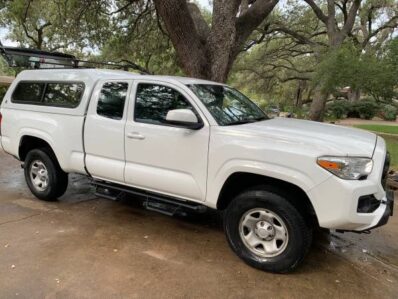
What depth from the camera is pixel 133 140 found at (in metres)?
4.36

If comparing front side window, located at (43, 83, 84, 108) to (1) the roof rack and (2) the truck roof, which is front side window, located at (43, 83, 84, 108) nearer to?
(2) the truck roof

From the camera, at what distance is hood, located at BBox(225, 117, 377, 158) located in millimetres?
3318

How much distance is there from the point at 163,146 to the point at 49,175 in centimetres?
223

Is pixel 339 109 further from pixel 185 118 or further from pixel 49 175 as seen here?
pixel 185 118

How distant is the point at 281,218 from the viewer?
11.6ft

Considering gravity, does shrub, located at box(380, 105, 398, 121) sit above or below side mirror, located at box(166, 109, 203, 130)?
below

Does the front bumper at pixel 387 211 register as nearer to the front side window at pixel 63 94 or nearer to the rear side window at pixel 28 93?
the front side window at pixel 63 94

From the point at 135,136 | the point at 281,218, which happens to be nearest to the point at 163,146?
the point at 135,136

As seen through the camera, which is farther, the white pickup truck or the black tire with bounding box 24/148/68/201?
the black tire with bounding box 24/148/68/201

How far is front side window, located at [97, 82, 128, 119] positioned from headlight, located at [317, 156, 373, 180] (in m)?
2.48

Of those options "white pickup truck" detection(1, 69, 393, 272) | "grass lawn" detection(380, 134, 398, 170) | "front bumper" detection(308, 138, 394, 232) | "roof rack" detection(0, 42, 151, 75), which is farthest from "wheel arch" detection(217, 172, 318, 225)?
"grass lawn" detection(380, 134, 398, 170)

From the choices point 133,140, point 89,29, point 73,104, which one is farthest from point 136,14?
point 133,140

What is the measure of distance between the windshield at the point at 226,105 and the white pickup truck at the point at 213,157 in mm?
20

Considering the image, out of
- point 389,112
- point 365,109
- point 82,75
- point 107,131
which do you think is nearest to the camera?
point 107,131
